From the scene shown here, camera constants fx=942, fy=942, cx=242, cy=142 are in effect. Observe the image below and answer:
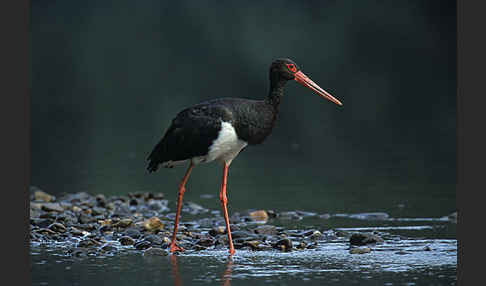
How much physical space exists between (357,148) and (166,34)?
2857 centimetres

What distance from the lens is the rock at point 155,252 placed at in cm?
977

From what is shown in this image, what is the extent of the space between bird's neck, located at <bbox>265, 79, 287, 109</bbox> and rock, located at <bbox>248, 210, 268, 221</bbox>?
7.67 feet

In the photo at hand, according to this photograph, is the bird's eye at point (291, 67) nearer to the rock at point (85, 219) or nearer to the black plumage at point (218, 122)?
the black plumage at point (218, 122)

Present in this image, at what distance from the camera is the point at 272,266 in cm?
897

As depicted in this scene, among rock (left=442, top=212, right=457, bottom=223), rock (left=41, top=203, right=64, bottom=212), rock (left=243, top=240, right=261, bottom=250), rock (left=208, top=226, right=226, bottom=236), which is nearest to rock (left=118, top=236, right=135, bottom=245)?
rock (left=208, top=226, right=226, bottom=236)

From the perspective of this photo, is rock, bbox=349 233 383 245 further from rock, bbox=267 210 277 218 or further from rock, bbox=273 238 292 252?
rock, bbox=267 210 277 218

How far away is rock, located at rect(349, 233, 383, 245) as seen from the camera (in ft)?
33.1

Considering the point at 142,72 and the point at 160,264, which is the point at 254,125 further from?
the point at 142,72

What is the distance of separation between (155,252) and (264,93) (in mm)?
24336

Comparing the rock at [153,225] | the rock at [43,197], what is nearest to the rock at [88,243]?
the rock at [153,225]

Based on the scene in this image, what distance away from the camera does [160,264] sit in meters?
9.25

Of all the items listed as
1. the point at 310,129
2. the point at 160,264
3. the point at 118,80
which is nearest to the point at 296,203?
the point at 160,264

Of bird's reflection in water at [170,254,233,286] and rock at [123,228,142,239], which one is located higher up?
rock at [123,228,142,239]

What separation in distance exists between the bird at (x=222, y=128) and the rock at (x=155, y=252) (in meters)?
0.13
